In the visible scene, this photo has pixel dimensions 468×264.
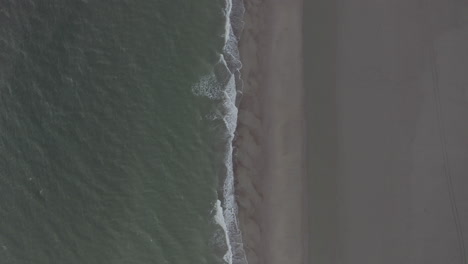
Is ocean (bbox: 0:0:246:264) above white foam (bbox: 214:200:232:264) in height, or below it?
above

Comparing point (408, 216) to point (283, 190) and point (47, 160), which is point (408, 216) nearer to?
point (283, 190)

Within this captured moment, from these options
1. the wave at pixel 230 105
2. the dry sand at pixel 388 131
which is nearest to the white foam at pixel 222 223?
the wave at pixel 230 105

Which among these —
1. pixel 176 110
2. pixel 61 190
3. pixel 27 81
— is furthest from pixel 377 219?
pixel 27 81

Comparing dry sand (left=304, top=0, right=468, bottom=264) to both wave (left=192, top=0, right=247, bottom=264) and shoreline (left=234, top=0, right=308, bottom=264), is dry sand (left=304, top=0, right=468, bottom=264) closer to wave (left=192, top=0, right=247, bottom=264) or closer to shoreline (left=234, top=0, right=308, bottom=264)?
shoreline (left=234, top=0, right=308, bottom=264)

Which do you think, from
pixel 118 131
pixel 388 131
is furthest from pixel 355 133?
pixel 118 131

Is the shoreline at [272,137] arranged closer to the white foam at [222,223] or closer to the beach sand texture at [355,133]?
the beach sand texture at [355,133]

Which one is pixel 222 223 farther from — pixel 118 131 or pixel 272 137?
pixel 118 131

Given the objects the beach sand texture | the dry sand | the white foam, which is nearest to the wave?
the white foam
